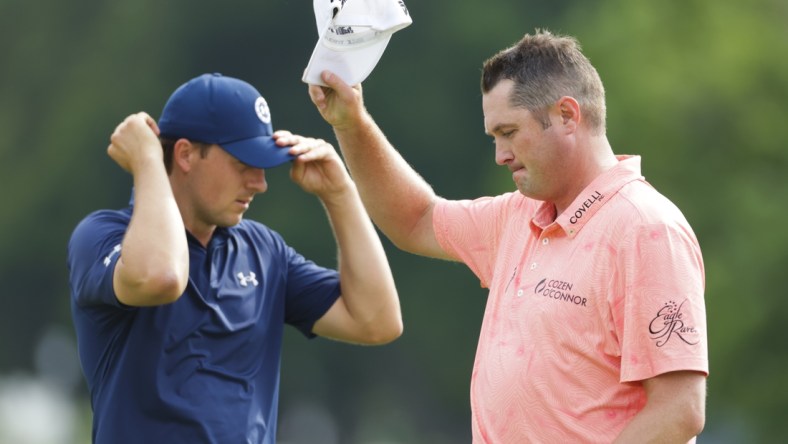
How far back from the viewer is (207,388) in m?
5.40

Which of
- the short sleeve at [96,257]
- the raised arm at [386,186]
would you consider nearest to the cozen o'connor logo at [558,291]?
the raised arm at [386,186]

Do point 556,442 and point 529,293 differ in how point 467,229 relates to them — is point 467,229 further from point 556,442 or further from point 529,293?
point 556,442

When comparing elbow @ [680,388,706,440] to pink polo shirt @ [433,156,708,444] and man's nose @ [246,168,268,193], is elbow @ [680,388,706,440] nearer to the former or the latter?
pink polo shirt @ [433,156,708,444]

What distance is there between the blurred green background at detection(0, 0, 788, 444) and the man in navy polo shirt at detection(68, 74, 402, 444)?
16.0 m

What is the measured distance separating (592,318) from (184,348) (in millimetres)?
1440

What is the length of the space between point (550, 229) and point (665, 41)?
64.7 ft

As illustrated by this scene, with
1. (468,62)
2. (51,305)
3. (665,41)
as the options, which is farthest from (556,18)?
(51,305)

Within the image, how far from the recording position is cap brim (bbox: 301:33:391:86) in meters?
5.57

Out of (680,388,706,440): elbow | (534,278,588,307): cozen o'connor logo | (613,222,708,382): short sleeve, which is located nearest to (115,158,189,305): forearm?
(534,278,588,307): cozen o'connor logo

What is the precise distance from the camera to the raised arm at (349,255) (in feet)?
19.4

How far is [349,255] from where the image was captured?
5938mm

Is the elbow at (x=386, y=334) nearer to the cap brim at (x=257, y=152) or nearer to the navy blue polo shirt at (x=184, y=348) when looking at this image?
the navy blue polo shirt at (x=184, y=348)

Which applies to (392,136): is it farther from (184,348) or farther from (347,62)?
(184,348)

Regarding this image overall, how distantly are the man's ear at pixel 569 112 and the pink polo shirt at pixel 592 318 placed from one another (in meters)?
0.19
